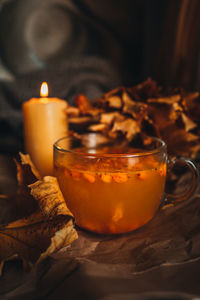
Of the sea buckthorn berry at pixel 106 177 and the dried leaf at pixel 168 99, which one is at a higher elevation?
the dried leaf at pixel 168 99

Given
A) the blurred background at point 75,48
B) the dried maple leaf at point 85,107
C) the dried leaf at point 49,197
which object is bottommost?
the dried leaf at point 49,197

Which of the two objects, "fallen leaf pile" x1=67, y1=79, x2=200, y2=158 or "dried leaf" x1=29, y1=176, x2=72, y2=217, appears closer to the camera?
"dried leaf" x1=29, y1=176, x2=72, y2=217

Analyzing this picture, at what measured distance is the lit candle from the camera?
752mm

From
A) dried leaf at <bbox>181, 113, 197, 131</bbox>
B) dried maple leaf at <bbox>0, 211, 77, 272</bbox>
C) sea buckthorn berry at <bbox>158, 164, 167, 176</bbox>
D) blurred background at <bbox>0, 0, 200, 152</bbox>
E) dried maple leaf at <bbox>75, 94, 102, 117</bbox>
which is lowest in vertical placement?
dried maple leaf at <bbox>0, 211, 77, 272</bbox>

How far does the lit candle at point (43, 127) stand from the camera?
75 cm

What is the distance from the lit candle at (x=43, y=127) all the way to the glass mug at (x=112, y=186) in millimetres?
244

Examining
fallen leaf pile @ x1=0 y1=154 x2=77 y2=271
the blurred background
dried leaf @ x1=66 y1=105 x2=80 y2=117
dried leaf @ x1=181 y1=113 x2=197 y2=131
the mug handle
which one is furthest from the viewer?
the blurred background

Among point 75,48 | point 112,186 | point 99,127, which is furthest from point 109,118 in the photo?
point 75,48

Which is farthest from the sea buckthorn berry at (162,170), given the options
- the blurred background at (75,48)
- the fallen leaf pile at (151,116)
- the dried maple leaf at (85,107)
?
the blurred background at (75,48)

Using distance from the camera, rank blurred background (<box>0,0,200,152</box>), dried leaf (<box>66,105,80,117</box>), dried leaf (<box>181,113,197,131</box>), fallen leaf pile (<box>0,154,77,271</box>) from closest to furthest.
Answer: fallen leaf pile (<box>0,154,77,271</box>) < dried leaf (<box>181,113,197,131</box>) < dried leaf (<box>66,105,80,117</box>) < blurred background (<box>0,0,200,152</box>)

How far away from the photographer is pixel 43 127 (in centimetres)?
76

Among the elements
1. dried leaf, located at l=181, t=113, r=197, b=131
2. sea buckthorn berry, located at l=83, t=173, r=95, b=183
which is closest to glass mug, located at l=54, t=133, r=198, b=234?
sea buckthorn berry, located at l=83, t=173, r=95, b=183

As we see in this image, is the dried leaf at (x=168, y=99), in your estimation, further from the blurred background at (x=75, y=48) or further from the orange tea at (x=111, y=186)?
the blurred background at (x=75, y=48)

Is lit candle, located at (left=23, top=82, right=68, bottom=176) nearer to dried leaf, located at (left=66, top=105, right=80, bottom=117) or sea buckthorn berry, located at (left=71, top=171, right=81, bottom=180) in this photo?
dried leaf, located at (left=66, top=105, right=80, bottom=117)
